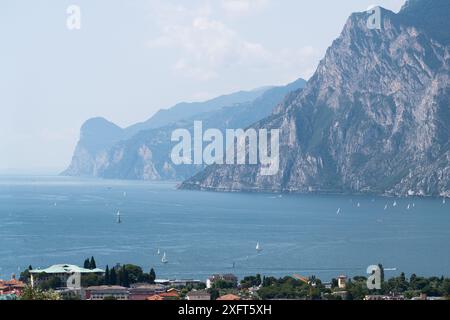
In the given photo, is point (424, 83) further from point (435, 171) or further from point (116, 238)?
point (116, 238)

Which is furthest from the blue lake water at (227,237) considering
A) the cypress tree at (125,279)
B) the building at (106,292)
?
the building at (106,292)

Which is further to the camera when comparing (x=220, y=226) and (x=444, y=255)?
(x=220, y=226)

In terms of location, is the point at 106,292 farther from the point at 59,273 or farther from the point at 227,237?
the point at 227,237

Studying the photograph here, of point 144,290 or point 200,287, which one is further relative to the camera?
point 200,287

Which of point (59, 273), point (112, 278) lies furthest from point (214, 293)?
point (59, 273)

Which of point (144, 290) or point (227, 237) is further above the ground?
point (144, 290)
